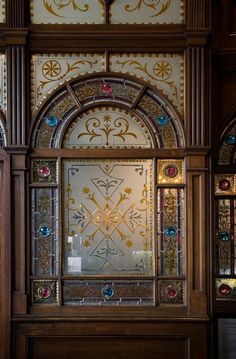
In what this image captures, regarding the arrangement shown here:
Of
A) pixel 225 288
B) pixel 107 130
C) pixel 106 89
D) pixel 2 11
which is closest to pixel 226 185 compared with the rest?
pixel 225 288

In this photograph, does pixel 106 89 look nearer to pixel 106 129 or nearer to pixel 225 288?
pixel 106 129

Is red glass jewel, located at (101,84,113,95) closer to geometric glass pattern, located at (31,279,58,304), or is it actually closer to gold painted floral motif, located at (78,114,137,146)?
gold painted floral motif, located at (78,114,137,146)

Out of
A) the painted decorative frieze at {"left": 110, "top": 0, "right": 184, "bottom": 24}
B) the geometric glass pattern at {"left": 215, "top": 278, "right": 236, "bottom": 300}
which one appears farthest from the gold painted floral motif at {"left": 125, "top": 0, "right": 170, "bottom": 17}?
the geometric glass pattern at {"left": 215, "top": 278, "right": 236, "bottom": 300}

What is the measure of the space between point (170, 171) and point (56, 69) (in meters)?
1.21

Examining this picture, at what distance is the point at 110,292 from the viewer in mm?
3963

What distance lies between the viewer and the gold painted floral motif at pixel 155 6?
3.99 m

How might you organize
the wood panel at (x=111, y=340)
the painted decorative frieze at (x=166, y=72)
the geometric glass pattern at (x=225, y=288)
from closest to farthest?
1. the wood panel at (x=111, y=340)
2. the painted decorative frieze at (x=166, y=72)
3. the geometric glass pattern at (x=225, y=288)

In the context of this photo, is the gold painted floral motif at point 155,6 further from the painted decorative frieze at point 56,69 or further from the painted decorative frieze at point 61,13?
the painted decorative frieze at point 56,69

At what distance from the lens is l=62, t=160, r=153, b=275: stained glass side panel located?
398 cm

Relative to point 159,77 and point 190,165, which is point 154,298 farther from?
point 159,77

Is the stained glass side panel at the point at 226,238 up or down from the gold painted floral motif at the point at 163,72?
down

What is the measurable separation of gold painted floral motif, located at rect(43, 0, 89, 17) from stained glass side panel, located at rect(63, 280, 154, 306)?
213 centimetres

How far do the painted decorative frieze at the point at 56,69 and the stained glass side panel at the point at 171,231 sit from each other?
1152mm

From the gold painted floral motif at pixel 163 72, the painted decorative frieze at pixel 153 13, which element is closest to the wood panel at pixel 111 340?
the gold painted floral motif at pixel 163 72
